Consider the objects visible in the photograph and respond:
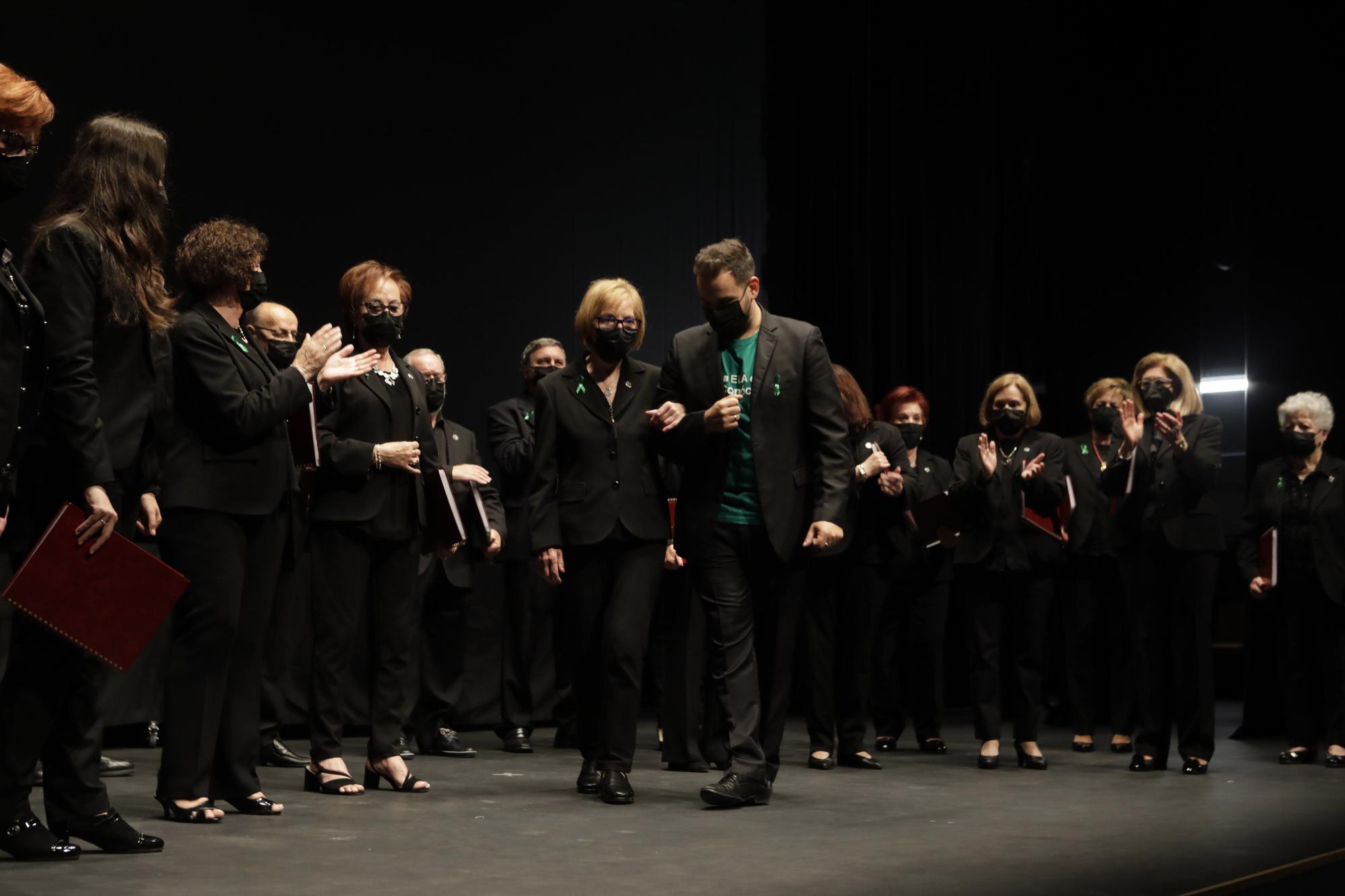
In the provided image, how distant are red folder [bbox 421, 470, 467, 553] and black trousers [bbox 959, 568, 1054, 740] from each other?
2.04m

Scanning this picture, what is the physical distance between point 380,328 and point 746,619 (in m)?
1.35

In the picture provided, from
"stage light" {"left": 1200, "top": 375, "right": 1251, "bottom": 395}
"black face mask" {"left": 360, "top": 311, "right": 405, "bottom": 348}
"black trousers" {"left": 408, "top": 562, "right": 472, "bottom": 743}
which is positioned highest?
"stage light" {"left": 1200, "top": 375, "right": 1251, "bottom": 395}

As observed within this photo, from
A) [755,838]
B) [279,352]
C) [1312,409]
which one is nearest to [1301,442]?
[1312,409]

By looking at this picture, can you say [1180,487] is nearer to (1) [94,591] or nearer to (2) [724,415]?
(2) [724,415]

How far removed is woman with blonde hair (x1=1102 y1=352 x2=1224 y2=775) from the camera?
5258mm

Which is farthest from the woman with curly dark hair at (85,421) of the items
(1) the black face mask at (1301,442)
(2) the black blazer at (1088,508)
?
(1) the black face mask at (1301,442)

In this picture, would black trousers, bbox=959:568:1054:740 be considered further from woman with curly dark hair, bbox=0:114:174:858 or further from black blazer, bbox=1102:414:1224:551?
woman with curly dark hair, bbox=0:114:174:858

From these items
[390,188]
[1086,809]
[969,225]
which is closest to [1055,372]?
[969,225]

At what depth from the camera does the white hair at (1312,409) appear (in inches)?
243

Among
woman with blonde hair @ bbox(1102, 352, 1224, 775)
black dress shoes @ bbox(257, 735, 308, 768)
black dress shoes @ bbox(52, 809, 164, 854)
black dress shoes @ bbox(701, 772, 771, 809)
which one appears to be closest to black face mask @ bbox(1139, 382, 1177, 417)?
woman with blonde hair @ bbox(1102, 352, 1224, 775)

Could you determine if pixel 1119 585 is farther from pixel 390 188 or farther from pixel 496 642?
pixel 390 188

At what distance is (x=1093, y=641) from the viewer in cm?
657

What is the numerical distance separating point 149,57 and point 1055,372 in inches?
208

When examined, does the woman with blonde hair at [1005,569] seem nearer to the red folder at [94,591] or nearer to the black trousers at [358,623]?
the black trousers at [358,623]
